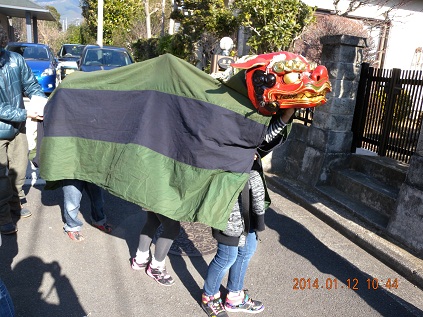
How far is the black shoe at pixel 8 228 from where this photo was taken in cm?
423

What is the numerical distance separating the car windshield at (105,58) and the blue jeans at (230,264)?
999cm

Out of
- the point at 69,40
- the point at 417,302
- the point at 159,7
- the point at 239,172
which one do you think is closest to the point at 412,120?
the point at 417,302

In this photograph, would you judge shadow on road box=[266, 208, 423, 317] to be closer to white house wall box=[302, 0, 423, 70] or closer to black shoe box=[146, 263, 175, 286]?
black shoe box=[146, 263, 175, 286]

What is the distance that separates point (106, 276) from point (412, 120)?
4.29 metres

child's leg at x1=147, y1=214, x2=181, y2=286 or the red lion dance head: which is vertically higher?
the red lion dance head

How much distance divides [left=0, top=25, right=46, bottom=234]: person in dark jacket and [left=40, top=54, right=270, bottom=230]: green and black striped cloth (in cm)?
62

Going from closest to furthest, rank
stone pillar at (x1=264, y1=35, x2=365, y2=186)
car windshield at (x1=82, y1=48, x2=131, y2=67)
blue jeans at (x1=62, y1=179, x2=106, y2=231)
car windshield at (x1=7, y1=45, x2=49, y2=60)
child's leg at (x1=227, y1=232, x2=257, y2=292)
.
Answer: child's leg at (x1=227, y1=232, x2=257, y2=292), blue jeans at (x1=62, y1=179, x2=106, y2=231), stone pillar at (x1=264, y1=35, x2=365, y2=186), car windshield at (x1=82, y1=48, x2=131, y2=67), car windshield at (x1=7, y1=45, x2=49, y2=60)

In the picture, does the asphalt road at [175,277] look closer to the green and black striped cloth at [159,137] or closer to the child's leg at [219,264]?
the child's leg at [219,264]

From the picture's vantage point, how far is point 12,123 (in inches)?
156

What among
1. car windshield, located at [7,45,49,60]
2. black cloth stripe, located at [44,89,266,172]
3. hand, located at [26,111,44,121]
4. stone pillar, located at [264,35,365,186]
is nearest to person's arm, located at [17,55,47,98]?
hand, located at [26,111,44,121]

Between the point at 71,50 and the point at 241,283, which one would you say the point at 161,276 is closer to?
the point at 241,283

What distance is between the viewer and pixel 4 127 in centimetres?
388

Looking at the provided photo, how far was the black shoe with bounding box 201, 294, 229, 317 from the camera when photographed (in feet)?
10.2

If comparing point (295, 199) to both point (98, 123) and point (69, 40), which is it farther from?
point (69, 40)
